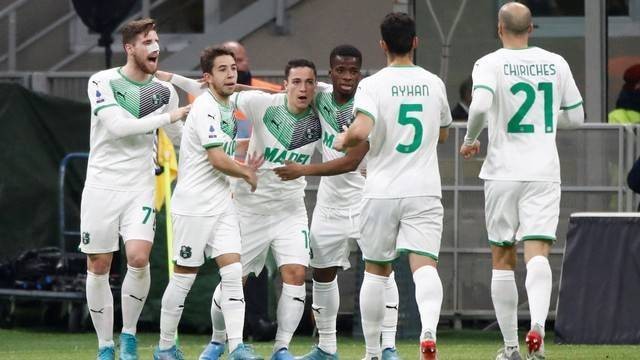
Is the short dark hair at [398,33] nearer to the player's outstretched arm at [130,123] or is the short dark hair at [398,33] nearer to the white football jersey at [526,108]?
the white football jersey at [526,108]

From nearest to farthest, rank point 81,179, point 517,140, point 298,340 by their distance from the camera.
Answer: point 517,140, point 298,340, point 81,179

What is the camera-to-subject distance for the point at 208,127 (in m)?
10.3

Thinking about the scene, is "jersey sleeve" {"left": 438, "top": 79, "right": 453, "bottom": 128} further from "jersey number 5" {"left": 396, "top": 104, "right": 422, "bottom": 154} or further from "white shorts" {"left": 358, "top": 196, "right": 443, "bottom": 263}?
"white shorts" {"left": 358, "top": 196, "right": 443, "bottom": 263}

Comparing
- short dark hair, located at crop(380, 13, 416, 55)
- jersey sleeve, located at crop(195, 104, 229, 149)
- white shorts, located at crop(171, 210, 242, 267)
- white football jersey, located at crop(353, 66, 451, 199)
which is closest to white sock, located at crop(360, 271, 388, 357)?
white football jersey, located at crop(353, 66, 451, 199)

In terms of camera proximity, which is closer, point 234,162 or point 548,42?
point 234,162

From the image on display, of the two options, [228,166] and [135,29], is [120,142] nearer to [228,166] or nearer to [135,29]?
[135,29]

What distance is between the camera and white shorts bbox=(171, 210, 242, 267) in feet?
34.0

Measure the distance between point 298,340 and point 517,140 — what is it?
4.07 metres

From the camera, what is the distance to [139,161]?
10.7 m

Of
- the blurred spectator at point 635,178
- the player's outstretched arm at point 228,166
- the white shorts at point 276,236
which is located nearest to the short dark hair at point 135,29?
the player's outstretched arm at point 228,166

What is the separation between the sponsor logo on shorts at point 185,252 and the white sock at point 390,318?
1271 mm

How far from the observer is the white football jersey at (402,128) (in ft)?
31.9

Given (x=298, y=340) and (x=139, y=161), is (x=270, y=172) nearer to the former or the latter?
(x=139, y=161)

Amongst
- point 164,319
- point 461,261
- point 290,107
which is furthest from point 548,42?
point 164,319
